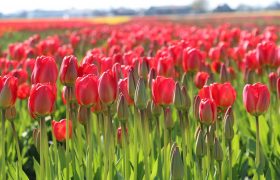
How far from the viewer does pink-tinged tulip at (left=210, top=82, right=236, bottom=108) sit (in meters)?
2.37

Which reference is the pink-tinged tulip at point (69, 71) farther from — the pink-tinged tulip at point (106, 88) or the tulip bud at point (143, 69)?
the tulip bud at point (143, 69)

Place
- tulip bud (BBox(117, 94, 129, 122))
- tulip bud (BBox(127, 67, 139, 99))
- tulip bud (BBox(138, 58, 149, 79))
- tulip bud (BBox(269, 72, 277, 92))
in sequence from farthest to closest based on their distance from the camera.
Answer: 1. tulip bud (BBox(269, 72, 277, 92))
2. tulip bud (BBox(138, 58, 149, 79))
3. tulip bud (BBox(127, 67, 139, 99))
4. tulip bud (BBox(117, 94, 129, 122))

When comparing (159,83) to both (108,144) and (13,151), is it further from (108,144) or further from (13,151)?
(13,151)

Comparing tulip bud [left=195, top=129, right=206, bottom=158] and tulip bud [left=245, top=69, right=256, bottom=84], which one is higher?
tulip bud [left=195, top=129, right=206, bottom=158]

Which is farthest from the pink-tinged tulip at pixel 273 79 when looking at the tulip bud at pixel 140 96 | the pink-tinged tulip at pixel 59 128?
the pink-tinged tulip at pixel 59 128

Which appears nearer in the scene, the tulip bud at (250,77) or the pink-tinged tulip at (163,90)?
the pink-tinged tulip at (163,90)

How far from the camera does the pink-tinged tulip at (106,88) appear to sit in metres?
2.10

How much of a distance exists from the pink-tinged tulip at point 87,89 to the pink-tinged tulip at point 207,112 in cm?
49

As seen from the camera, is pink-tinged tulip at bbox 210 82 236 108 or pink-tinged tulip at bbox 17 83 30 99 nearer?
pink-tinged tulip at bbox 210 82 236 108

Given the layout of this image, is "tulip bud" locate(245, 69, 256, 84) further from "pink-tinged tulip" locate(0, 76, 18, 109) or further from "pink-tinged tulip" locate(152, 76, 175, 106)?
"pink-tinged tulip" locate(0, 76, 18, 109)

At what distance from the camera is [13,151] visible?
10.8 feet

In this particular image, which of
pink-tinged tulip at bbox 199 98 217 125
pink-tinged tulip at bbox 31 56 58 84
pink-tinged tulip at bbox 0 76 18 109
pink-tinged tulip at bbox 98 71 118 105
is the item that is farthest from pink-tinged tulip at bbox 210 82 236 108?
pink-tinged tulip at bbox 0 76 18 109

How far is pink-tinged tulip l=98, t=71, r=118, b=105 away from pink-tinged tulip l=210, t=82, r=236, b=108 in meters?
0.54

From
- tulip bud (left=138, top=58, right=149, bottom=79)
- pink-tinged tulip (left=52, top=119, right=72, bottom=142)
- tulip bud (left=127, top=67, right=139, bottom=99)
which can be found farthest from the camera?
tulip bud (left=138, top=58, right=149, bottom=79)
